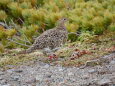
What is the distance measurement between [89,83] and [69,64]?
1.14 metres

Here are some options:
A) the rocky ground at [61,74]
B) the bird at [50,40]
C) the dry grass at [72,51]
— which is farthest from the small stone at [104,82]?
the bird at [50,40]

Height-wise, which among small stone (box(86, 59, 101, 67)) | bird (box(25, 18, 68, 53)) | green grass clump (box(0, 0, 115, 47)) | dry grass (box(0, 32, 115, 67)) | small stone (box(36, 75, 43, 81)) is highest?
green grass clump (box(0, 0, 115, 47))

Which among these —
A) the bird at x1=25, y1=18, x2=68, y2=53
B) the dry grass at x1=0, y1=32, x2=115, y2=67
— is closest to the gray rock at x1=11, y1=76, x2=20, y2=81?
the dry grass at x1=0, y1=32, x2=115, y2=67

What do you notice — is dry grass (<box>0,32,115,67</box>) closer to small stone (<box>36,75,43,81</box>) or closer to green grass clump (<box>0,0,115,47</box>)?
small stone (<box>36,75,43,81</box>)

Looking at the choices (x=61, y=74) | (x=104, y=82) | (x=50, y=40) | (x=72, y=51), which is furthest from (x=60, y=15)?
(x=104, y=82)

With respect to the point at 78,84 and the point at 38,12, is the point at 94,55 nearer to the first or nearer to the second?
the point at 78,84

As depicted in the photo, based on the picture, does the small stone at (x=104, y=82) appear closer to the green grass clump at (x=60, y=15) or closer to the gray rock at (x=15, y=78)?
the gray rock at (x=15, y=78)

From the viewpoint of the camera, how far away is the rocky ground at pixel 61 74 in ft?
15.3

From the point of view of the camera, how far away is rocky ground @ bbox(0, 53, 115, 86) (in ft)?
15.3

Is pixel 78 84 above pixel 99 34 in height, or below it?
below

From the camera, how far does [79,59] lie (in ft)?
19.2

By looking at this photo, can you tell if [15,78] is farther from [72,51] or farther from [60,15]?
[60,15]

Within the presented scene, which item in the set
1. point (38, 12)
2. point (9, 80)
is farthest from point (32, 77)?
point (38, 12)

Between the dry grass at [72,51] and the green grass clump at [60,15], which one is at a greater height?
the green grass clump at [60,15]
